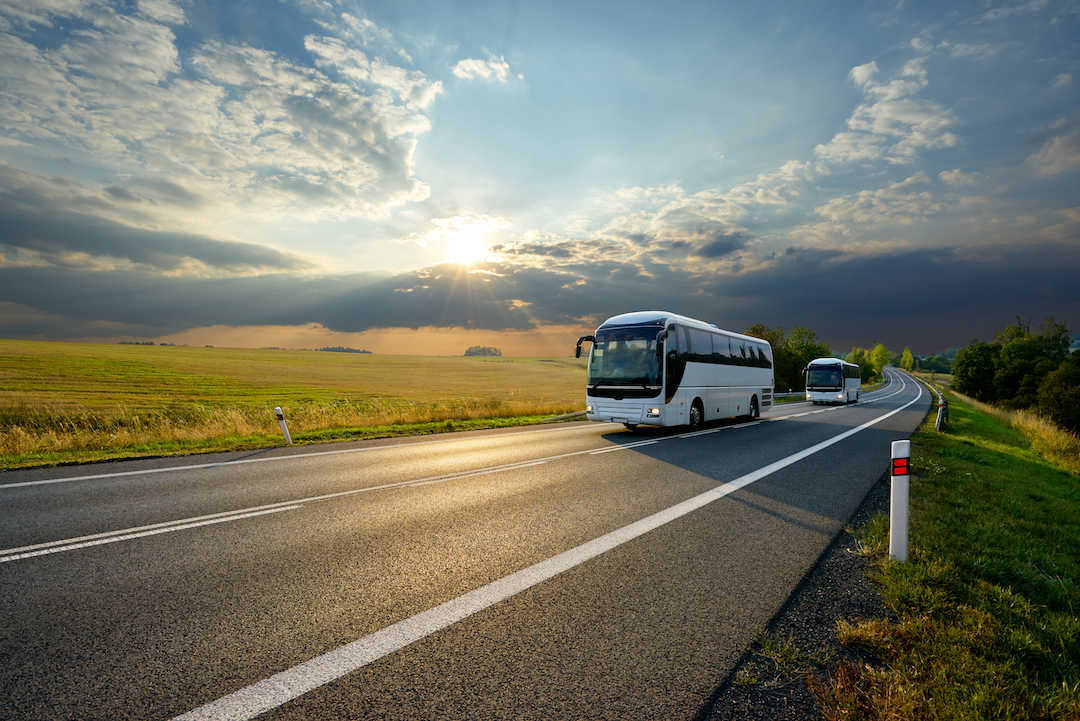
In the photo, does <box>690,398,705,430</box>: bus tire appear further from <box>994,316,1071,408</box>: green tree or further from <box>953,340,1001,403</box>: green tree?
<box>953,340,1001,403</box>: green tree

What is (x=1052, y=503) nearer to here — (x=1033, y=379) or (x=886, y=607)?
(x=886, y=607)

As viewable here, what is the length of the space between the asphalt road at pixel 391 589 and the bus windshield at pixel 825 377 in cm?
3011

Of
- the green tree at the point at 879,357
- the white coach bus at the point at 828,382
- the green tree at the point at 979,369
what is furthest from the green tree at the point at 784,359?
the green tree at the point at 879,357

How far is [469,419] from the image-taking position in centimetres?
1925

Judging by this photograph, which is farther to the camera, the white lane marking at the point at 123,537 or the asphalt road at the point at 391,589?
the white lane marking at the point at 123,537

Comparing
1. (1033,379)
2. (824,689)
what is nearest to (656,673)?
(824,689)

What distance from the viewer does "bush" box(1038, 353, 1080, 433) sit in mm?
44906

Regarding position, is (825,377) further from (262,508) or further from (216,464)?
(262,508)

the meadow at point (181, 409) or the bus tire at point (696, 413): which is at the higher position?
the bus tire at point (696, 413)

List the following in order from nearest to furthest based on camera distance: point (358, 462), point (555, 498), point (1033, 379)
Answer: point (555, 498) < point (358, 462) < point (1033, 379)

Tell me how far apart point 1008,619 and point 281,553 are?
586 cm

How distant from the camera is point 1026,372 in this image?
215 feet

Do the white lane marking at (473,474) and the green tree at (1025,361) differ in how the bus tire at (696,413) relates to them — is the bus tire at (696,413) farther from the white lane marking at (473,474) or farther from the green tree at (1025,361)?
the green tree at (1025,361)

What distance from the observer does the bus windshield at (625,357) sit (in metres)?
14.0
